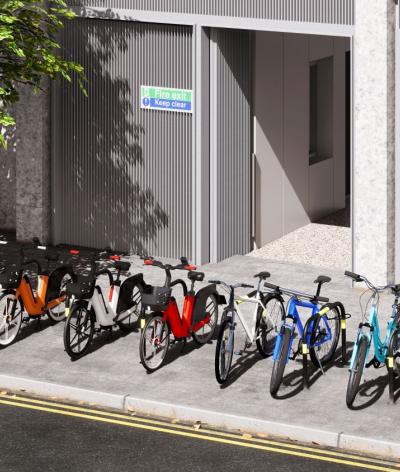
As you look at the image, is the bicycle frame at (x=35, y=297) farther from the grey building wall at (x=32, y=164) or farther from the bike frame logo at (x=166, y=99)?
the grey building wall at (x=32, y=164)

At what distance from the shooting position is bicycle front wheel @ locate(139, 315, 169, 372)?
49.3 ft

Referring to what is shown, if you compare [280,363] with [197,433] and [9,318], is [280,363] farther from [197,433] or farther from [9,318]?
[9,318]

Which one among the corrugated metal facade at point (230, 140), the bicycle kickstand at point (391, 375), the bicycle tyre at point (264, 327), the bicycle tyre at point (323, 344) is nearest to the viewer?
the bicycle kickstand at point (391, 375)

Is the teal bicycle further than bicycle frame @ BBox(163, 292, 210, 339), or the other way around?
bicycle frame @ BBox(163, 292, 210, 339)

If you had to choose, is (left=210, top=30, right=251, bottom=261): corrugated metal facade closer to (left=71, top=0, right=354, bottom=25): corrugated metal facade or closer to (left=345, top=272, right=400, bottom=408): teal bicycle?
(left=71, top=0, right=354, bottom=25): corrugated metal facade

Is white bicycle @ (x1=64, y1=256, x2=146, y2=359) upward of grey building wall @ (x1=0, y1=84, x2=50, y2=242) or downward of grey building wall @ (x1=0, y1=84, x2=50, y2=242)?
downward

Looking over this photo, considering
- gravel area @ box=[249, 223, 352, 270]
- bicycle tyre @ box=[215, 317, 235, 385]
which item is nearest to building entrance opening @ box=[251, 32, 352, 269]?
gravel area @ box=[249, 223, 352, 270]

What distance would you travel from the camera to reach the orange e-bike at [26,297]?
53.0ft

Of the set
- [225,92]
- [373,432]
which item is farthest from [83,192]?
[373,432]

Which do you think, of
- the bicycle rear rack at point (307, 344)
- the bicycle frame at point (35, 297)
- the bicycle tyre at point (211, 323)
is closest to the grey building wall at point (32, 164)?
the bicycle frame at point (35, 297)

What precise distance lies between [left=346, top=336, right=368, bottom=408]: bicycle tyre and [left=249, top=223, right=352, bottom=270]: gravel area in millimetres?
6142

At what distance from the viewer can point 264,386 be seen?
14.6 m

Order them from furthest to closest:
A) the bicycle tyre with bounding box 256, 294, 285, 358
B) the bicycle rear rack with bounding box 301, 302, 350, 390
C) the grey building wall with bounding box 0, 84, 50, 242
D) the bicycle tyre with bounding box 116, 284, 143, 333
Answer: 1. the grey building wall with bounding box 0, 84, 50, 242
2. the bicycle tyre with bounding box 116, 284, 143, 333
3. the bicycle tyre with bounding box 256, 294, 285, 358
4. the bicycle rear rack with bounding box 301, 302, 350, 390

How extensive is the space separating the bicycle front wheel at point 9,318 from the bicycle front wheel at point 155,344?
75.1 inches
